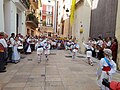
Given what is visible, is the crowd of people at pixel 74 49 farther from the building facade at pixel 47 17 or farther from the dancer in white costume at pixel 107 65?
the building facade at pixel 47 17

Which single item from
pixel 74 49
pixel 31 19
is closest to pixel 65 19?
pixel 31 19

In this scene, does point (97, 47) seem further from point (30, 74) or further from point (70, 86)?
point (70, 86)

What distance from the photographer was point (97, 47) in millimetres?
14734

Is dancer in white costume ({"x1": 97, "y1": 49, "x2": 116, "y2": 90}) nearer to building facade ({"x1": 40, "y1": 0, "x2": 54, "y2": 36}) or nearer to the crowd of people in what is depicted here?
the crowd of people

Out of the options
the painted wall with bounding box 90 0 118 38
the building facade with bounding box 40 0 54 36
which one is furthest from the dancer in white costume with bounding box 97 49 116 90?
the building facade with bounding box 40 0 54 36

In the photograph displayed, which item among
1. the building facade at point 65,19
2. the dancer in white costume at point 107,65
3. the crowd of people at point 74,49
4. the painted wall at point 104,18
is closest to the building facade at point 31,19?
the building facade at point 65,19

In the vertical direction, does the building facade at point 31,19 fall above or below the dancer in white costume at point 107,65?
above

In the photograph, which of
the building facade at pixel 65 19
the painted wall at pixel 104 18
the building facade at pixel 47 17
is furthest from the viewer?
the building facade at pixel 47 17

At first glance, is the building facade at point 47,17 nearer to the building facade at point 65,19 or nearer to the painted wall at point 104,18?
the building facade at point 65,19

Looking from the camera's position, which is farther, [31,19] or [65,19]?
[65,19]

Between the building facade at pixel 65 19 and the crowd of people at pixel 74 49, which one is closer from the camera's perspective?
the crowd of people at pixel 74 49

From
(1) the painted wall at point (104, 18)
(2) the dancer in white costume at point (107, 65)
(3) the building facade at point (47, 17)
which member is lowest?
(2) the dancer in white costume at point (107, 65)

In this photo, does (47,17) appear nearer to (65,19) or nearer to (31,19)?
(65,19)

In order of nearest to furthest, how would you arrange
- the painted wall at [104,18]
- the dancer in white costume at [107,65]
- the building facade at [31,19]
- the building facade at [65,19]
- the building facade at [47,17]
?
the dancer in white costume at [107,65], the painted wall at [104,18], the building facade at [31,19], the building facade at [65,19], the building facade at [47,17]
